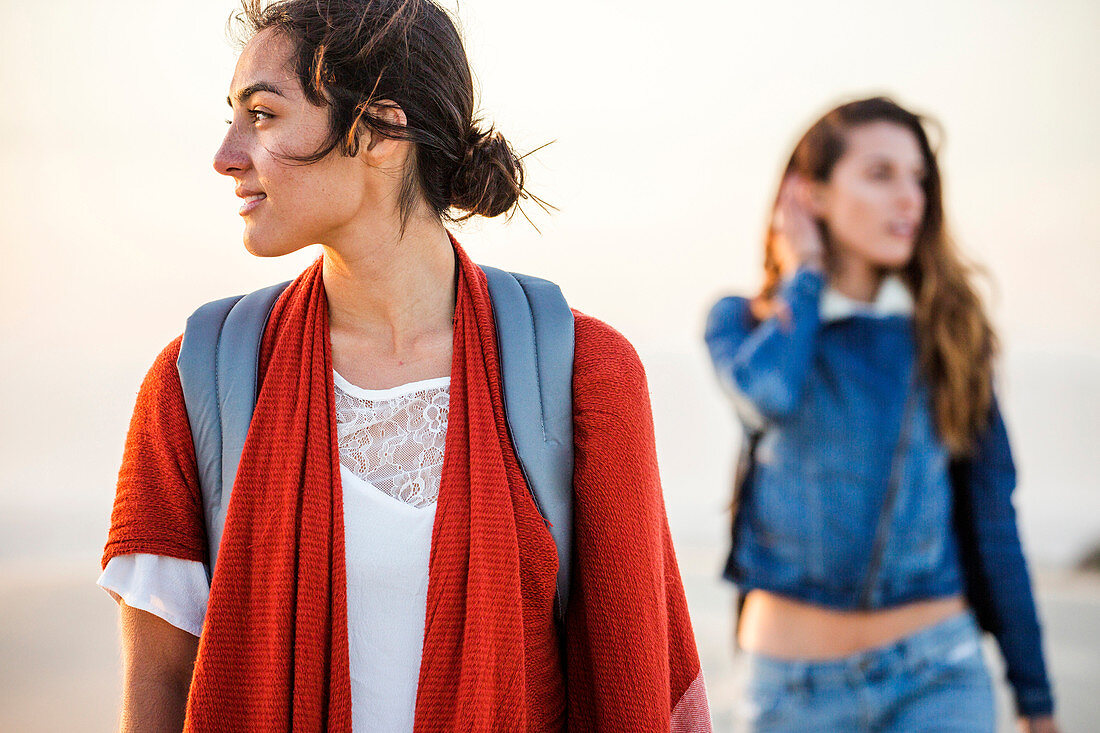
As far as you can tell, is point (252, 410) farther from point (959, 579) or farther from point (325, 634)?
point (959, 579)

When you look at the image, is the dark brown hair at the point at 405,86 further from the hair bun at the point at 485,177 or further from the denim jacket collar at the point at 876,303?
the denim jacket collar at the point at 876,303

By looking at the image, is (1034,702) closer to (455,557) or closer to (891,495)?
(891,495)

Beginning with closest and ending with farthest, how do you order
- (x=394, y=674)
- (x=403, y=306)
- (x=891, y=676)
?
1. (x=891, y=676)
2. (x=394, y=674)
3. (x=403, y=306)

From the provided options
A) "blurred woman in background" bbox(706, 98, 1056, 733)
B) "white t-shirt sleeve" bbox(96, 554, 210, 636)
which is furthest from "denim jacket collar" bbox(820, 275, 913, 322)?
"white t-shirt sleeve" bbox(96, 554, 210, 636)

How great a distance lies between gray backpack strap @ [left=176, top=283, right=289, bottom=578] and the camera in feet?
4.37

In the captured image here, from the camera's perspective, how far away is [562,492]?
A: 1.34 metres

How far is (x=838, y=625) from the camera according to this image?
1.21m

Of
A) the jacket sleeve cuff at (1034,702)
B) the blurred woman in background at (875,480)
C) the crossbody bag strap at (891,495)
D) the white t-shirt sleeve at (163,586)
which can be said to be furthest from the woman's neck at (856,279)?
the white t-shirt sleeve at (163,586)

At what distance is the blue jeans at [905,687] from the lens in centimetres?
120

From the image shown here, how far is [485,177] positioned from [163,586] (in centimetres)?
74

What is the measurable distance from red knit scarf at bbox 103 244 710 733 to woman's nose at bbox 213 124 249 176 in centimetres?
25

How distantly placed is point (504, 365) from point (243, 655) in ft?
1.69

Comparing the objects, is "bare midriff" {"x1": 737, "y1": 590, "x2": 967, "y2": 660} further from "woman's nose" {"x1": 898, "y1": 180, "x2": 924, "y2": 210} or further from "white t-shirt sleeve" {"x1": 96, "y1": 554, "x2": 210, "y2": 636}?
"white t-shirt sleeve" {"x1": 96, "y1": 554, "x2": 210, "y2": 636}

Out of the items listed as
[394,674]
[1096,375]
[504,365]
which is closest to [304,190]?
[504,365]
